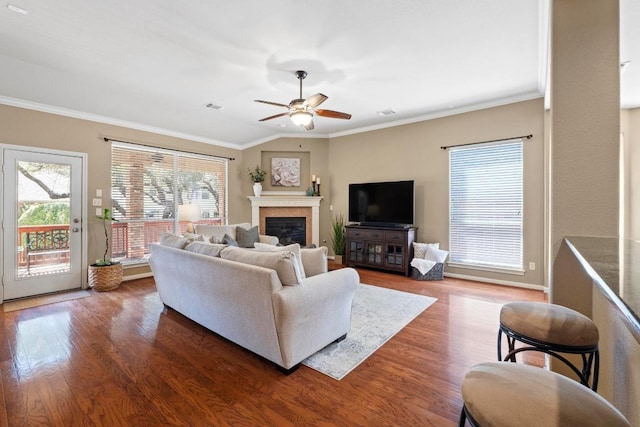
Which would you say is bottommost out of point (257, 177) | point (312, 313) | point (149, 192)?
point (312, 313)

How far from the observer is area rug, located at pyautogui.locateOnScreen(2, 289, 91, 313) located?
12.0 feet

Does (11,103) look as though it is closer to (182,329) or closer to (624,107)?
(182,329)

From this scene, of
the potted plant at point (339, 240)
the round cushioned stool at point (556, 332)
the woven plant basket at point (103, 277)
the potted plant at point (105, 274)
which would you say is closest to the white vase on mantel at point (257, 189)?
the potted plant at point (339, 240)

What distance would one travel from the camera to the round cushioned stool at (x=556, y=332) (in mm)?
1290

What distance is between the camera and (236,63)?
10.9 feet

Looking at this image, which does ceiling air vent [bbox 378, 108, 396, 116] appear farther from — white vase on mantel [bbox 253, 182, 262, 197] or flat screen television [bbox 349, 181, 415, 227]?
white vase on mantel [bbox 253, 182, 262, 197]

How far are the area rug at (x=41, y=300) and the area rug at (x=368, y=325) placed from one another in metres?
3.79

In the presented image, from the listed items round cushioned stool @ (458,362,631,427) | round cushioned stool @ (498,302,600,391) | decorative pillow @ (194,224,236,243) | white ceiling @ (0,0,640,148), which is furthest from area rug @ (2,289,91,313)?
round cushioned stool @ (498,302,600,391)

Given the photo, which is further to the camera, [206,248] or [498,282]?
[498,282]

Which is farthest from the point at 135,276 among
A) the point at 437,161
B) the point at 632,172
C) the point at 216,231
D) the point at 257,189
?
the point at 632,172

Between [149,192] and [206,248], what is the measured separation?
3289 mm

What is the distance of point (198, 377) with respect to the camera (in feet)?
6.96

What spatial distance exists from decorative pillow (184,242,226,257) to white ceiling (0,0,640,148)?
2055 millimetres

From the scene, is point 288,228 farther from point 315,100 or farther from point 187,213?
point 315,100
